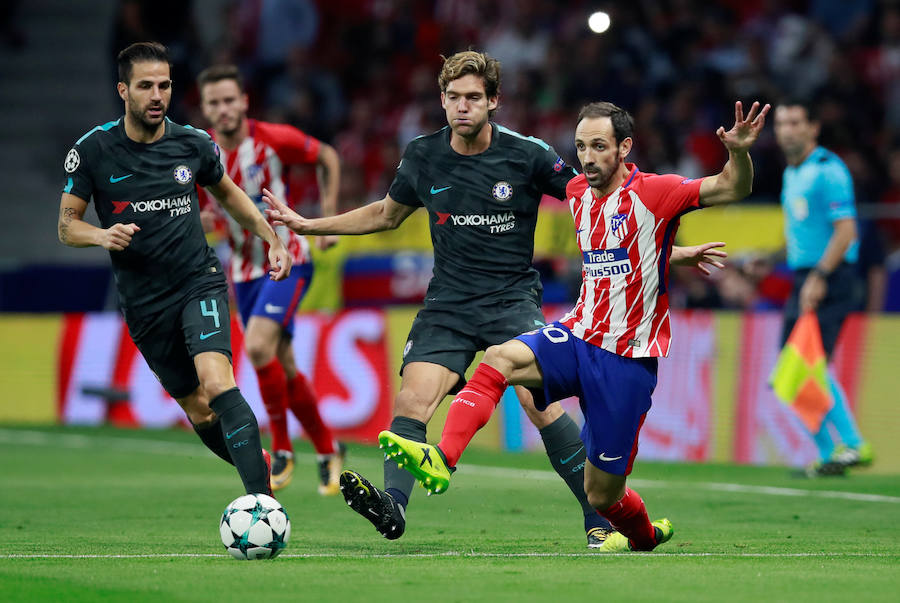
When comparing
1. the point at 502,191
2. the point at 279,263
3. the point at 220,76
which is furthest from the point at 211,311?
the point at 220,76

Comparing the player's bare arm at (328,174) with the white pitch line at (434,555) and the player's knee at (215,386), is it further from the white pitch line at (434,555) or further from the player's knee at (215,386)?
the white pitch line at (434,555)

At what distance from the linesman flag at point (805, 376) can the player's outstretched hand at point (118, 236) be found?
5.66m

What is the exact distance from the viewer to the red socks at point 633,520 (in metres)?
6.76

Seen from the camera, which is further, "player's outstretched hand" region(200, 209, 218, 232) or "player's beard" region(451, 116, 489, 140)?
"player's outstretched hand" region(200, 209, 218, 232)

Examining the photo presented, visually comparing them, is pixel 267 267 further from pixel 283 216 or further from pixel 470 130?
pixel 470 130

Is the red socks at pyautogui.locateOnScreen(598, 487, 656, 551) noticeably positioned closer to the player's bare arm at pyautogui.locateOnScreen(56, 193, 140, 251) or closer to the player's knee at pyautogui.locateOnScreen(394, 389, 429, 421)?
the player's knee at pyautogui.locateOnScreen(394, 389, 429, 421)

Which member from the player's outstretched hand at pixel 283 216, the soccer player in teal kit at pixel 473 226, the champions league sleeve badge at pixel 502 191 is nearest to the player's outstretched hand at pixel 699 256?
the soccer player in teal kit at pixel 473 226

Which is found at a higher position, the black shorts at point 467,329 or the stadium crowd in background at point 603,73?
the stadium crowd in background at point 603,73

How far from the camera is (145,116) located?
745 centimetres

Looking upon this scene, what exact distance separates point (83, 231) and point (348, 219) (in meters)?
1.29

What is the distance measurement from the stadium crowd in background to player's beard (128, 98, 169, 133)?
7474mm

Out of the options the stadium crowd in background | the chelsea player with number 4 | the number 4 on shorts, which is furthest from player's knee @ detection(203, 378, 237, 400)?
the stadium crowd in background

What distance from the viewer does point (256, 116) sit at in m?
21.2

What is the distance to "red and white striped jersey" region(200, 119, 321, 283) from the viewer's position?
396 inches
